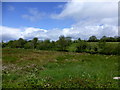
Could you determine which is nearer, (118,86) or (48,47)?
(118,86)

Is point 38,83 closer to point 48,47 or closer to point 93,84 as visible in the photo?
point 93,84

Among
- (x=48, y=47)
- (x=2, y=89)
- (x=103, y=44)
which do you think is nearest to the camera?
(x=2, y=89)

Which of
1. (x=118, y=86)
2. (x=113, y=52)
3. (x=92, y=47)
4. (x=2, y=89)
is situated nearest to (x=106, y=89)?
(x=118, y=86)

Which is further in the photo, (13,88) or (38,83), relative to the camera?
(38,83)

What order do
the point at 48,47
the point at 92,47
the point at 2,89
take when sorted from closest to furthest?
the point at 2,89 < the point at 92,47 < the point at 48,47

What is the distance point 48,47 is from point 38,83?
2534 inches

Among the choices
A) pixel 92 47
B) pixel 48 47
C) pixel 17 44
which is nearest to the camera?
pixel 92 47

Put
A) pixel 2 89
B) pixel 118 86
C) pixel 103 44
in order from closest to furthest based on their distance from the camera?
pixel 2 89 → pixel 118 86 → pixel 103 44

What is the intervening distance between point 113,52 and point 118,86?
4040cm

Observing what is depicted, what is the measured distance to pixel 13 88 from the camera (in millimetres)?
6992

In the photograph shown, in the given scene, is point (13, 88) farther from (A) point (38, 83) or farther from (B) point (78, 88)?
(B) point (78, 88)

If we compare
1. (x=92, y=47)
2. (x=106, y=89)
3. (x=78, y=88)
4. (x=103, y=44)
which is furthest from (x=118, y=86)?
(x=92, y=47)

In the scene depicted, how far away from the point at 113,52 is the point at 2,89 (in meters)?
43.4

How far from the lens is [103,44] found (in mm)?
59000
